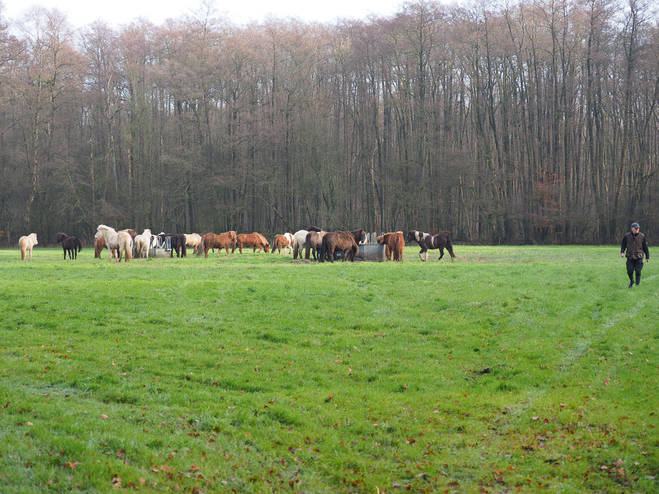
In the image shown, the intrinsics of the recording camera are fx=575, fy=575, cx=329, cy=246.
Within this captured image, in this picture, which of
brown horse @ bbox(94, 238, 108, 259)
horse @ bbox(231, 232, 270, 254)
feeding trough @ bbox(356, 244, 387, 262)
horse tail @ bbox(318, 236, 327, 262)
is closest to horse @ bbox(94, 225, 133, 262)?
brown horse @ bbox(94, 238, 108, 259)

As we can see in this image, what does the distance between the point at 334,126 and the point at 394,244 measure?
2640 centimetres

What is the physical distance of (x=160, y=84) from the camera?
4947cm

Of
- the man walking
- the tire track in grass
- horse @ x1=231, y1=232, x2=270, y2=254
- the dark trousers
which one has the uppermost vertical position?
horse @ x1=231, y1=232, x2=270, y2=254

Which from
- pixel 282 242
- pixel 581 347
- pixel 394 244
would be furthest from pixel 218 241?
pixel 581 347

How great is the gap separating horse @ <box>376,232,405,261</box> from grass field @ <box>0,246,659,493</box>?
440 inches

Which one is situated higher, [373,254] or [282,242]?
[282,242]

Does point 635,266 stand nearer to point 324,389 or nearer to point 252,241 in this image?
point 324,389

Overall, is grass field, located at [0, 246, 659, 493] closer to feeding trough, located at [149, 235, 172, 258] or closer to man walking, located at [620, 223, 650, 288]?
man walking, located at [620, 223, 650, 288]

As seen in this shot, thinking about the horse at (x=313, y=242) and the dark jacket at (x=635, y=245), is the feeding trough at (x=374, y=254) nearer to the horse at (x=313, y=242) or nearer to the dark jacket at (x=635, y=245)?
the horse at (x=313, y=242)

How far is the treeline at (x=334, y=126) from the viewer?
153 ft

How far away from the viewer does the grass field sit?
5.34 meters

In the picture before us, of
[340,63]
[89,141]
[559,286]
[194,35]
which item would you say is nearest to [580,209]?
[340,63]

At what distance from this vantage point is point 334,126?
51.0 meters

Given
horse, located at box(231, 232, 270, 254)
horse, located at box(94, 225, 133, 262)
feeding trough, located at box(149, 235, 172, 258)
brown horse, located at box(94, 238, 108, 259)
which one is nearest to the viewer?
horse, located at box(94, 225, 133, 262)
